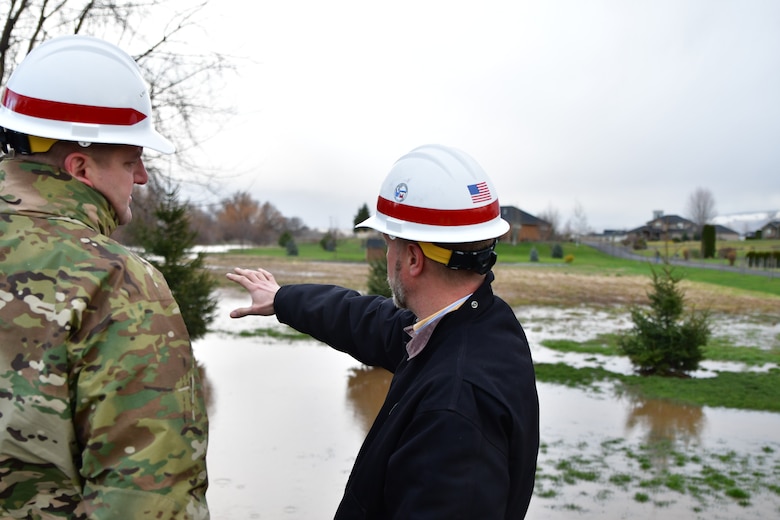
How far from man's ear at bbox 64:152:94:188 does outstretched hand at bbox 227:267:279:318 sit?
1.21 metres

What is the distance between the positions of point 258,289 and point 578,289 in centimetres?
3102

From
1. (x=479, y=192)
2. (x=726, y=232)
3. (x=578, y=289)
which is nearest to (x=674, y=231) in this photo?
(x=726, y=232)

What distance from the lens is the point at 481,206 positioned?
2.35m

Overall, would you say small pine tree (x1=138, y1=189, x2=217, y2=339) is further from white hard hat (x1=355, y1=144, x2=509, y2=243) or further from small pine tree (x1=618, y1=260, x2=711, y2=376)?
white hard hat (x1=355, y1=144, x2=509, y2=243)

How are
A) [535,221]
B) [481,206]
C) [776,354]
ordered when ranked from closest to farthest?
[481,206]
[776,354]
[535,221]

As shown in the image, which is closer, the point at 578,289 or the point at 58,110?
the point at 58,110

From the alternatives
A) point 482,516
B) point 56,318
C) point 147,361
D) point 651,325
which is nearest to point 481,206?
point 482,516

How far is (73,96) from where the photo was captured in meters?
1.98

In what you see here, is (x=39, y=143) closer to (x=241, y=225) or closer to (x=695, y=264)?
(x=695, y=264)

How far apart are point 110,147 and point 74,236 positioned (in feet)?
1.10

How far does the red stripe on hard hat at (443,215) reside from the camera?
2307 millimetres

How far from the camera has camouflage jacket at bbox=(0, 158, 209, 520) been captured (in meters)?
1.71

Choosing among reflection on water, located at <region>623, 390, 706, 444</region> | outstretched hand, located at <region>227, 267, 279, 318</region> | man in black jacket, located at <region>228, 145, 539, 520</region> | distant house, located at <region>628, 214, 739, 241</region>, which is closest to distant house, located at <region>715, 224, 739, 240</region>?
distant house, located at <region>628, 214, 739, 241</region>

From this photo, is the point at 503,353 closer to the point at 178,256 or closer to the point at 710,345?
the point at 178,256
